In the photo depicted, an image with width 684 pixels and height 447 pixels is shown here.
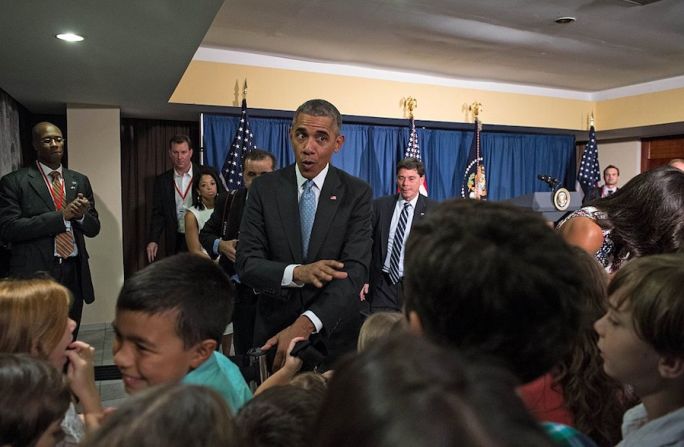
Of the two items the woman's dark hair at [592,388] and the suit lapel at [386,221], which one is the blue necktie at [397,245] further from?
the woman's dark hair at [592,388]

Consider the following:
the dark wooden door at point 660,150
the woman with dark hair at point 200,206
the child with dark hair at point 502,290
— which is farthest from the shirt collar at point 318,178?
the dark wooden door at point 660,150

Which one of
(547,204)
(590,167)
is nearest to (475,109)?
(590,167)

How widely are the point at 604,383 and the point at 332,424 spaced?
0.89 metres

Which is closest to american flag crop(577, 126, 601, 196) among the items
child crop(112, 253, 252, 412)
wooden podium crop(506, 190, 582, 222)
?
wooden podium crop(506, 190, 582, 222)

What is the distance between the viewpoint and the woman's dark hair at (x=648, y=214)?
1634mm

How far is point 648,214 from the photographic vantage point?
5.47 feet

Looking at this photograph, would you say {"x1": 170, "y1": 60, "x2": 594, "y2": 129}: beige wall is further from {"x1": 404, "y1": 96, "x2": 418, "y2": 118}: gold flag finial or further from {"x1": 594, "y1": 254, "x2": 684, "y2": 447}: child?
{"x1": 594, "y1": 254, "x2": 684, "y2": 447}: child

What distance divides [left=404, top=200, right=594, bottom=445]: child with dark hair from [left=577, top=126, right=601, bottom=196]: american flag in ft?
24.3

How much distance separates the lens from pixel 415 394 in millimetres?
407

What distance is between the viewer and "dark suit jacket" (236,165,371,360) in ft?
6.10

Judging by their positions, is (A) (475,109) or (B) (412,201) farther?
(A) (475,109)

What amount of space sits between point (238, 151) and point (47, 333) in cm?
423

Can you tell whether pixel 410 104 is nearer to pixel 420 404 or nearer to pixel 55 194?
pixel 55 194

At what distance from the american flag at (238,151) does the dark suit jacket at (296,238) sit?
363cm
